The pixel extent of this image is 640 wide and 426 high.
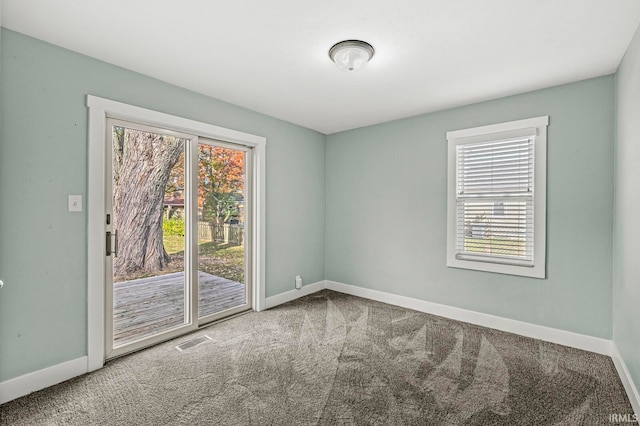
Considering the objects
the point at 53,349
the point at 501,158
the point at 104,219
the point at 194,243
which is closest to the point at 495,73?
the point at 501,158

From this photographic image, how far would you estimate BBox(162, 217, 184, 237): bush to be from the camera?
3.06 metres

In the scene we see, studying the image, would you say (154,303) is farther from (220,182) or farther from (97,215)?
(220,182)

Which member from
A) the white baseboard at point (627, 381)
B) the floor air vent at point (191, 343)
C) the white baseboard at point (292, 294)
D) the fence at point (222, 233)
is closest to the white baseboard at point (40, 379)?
the floor air vent at point (191, 343)

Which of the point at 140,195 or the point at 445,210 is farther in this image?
the point at 445,210

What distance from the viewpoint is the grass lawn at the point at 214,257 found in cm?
313

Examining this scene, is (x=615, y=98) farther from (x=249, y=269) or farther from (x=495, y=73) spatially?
(x=249, y=269)

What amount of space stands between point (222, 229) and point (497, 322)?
321 centimetres

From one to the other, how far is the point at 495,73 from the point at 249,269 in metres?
3.33

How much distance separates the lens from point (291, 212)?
429 centimetres

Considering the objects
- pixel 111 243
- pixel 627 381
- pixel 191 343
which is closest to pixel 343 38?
pixel 111 243

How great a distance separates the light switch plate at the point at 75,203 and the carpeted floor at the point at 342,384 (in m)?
1.30

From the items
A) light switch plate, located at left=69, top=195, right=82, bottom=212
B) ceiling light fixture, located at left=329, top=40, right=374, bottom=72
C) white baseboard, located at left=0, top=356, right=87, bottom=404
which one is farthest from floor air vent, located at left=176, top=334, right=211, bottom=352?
ceiling light fixture, located at left=329, top=40, right=374, bottom=72

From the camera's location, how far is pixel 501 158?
3283mm

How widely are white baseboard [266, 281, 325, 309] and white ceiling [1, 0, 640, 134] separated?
2.52 meters
